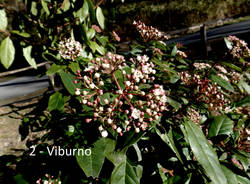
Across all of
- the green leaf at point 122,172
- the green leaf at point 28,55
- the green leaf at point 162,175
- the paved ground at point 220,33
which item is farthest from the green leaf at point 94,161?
the paved ground at point 220,33

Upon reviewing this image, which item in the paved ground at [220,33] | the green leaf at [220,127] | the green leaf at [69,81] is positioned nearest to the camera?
the green leaf at [69,81]

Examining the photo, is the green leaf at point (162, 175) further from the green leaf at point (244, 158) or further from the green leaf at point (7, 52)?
the green leaf at point (7, 52)

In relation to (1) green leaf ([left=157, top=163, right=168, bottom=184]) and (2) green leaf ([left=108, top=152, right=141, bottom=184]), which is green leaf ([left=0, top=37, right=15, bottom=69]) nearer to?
(2) green leaf ([left=108, top=152, right=141, bottom=184])

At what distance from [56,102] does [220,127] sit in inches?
44.7

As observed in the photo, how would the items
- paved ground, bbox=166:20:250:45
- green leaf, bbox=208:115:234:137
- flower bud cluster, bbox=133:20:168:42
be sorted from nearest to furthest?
green leaf, bbox=208:115:234:137 → flower bud cluster, bbox=133:20:168:42 → paved ground, bbox=166:20:250:45

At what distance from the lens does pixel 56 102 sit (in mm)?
1204

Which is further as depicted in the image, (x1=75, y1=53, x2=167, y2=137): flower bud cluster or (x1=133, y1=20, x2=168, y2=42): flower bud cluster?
(x1=133, y1=20, x2=168, y2=42): flower bud cluster

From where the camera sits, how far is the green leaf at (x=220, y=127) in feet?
4.52

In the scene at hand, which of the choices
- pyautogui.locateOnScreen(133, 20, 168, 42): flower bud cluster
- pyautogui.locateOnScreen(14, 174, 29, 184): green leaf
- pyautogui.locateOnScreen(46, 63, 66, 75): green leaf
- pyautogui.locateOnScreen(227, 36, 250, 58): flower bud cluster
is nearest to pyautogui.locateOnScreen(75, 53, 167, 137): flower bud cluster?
pyautogui.locateOnScreen(46, 63, 66, 75): green leaf

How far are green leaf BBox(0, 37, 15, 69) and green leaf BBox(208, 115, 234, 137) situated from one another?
1.38 m

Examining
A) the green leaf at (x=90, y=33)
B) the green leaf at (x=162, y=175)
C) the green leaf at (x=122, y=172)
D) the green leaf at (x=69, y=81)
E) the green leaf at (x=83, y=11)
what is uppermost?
the green leaf at (x=83, y=11)

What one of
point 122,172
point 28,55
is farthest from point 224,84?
point 28,55

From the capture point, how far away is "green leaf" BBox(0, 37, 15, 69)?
3.75 feet

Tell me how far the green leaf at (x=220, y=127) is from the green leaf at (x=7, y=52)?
1384 millimetres
